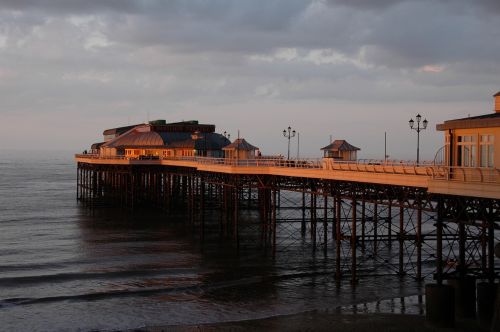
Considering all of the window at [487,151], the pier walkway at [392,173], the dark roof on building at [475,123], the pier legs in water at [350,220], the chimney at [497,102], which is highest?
the chimney at [497,102]

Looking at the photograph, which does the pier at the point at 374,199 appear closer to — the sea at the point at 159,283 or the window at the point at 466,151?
the window at the point at 466,151

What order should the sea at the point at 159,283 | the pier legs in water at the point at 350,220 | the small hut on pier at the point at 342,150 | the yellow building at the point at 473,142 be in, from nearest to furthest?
the yellow building at the point at 473,142 → the pier legs in water at the point at 350,220 → the sea at the point at 159,283 → the small hut on pier at the point at 342,150

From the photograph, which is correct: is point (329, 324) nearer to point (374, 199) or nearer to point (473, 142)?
point (374, 199)

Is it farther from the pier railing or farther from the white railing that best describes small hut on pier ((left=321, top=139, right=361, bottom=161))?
the white railing

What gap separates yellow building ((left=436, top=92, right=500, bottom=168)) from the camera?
25797 millimetres

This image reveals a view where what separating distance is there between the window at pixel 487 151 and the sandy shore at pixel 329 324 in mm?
5619

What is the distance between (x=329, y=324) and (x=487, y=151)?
27.9 feet

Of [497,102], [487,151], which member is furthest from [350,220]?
[487,151]

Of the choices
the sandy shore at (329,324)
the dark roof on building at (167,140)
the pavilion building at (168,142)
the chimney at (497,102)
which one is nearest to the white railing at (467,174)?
the sandy shore at (329,324)

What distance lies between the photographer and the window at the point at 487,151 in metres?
25.8

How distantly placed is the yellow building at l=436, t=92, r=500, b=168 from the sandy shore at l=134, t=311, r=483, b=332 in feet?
18.6

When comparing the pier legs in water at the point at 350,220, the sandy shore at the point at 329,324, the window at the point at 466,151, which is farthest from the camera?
the sandy shore at the point at 329,324

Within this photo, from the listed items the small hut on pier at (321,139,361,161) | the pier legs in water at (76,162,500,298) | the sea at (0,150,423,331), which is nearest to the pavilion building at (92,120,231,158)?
the pier legs in water at (76,162,500,298)

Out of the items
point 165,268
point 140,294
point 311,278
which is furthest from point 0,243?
point 311,278
